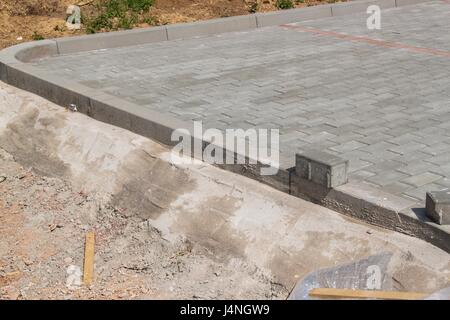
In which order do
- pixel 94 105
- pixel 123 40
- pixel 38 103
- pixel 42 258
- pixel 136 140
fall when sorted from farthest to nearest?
1. pixel 123 40
2. pixel 38 103
3. pixel 94 105
4. pixel 136 140
5. pixel 42 258

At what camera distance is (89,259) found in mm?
7086

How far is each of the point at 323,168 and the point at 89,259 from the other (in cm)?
245

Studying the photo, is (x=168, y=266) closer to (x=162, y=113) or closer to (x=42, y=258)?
(x=42, y=258)

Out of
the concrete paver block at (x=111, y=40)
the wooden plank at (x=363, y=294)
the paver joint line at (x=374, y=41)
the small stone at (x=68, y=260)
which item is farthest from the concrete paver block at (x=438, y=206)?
the concrete paver block at (x=111, y=40)

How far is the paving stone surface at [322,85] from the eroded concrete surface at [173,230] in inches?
27.8

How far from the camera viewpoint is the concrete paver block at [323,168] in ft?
21.3

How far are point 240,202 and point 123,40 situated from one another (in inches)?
273

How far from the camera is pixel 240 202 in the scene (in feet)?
23.3

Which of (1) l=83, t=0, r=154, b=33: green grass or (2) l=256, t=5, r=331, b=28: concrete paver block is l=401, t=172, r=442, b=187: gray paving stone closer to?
(1) l=83, t=0, r=154, b=33: green grass

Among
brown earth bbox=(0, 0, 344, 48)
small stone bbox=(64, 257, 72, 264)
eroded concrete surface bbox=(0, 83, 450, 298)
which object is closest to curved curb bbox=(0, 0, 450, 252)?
eroded concrete surface bbox=(0, 83, 450, 298)

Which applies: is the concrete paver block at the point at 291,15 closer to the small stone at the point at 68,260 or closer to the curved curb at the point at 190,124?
the curved curb at the point at 190,124

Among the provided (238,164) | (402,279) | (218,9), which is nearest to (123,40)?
(218,9)

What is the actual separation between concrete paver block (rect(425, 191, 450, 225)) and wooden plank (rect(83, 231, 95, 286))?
10.2ft

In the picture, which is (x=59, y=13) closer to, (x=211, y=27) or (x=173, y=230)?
(x=211, y=27)
